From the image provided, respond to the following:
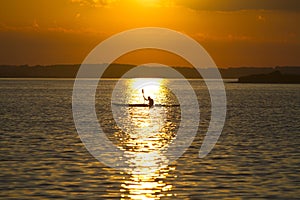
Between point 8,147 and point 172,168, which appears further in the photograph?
point 8,147

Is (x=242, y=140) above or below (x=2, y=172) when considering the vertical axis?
above

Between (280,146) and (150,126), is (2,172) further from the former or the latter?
(150,126)

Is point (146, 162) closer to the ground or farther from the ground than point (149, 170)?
farther from the ground

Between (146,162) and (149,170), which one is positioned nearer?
(149,170)

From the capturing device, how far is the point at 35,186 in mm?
31297

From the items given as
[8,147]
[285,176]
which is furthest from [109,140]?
[285,176]

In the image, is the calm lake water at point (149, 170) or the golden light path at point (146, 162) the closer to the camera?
the calm lake water at point (149, 170)

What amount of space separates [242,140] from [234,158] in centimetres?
1305

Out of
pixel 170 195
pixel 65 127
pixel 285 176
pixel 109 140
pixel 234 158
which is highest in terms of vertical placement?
pixel 65 127

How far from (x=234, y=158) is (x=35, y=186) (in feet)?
49.8

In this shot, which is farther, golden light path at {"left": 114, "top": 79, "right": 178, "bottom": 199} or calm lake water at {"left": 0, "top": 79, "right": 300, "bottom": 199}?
golden light path at {"left": 114, "top": 79, "right": 178, "bottom": 199}

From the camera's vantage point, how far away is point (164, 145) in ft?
167

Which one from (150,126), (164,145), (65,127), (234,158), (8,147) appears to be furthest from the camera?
(150,126)

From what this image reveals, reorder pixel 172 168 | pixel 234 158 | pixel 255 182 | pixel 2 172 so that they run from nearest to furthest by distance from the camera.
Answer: pixel 255 182 < pixel 2 172 < pixel 172 168 < pixel 234 158
